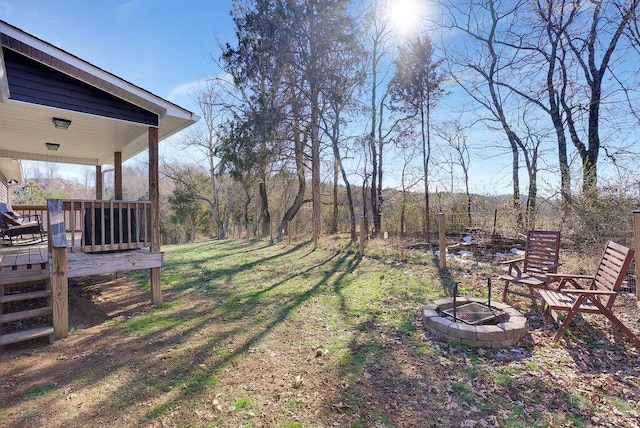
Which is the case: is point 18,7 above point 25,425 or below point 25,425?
above

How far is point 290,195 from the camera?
68.1ft

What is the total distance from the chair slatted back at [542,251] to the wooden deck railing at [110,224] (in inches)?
236

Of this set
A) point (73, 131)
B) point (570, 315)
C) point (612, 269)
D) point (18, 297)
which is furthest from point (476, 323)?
point (73, 131)

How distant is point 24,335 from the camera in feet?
11.1

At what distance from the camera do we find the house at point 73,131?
3748 mm

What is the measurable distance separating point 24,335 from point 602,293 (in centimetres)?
605

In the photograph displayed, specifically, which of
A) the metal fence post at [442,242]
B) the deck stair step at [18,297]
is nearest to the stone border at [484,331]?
the metal fence post at [442,242]

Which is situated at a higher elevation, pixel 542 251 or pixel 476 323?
pixel 542 251

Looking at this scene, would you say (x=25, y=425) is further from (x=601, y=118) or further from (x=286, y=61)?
(x=601, y=118)

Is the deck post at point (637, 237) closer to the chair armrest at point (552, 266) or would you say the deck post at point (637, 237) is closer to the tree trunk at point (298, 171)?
the chair armrest at point (552, 266)

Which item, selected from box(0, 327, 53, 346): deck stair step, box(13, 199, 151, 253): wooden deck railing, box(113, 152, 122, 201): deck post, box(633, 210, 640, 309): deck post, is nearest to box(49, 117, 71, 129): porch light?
box(13, 199, 151, 253): wooden deck railing

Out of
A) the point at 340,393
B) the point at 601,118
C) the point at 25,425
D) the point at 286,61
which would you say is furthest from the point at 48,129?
the point at 601,118

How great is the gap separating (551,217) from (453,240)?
98.1 inches

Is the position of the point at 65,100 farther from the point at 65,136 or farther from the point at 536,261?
the point at 536,261
